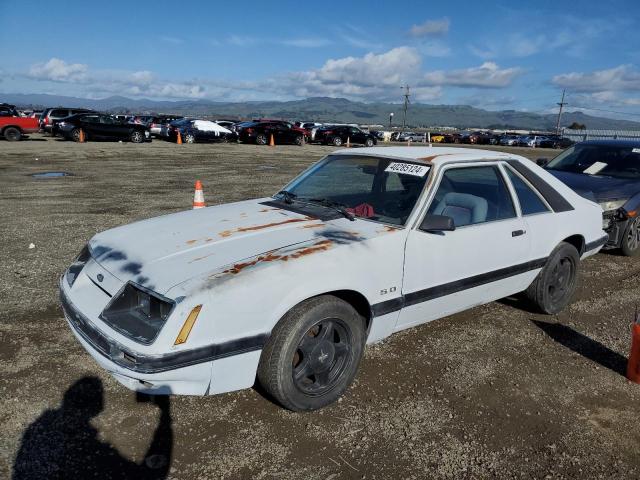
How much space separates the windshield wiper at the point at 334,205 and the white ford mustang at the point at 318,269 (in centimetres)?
1

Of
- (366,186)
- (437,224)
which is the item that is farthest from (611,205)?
(437,224)

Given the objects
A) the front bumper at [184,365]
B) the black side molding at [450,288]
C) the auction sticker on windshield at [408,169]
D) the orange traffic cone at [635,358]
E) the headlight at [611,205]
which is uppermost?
the auction sticker on windshield at [408,169]

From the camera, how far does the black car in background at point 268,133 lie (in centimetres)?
2867

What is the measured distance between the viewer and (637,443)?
110 inches

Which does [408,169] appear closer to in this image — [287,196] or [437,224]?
[437,224]

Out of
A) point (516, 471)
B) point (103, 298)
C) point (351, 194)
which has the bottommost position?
point (516, 471)

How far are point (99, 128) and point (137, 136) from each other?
1.85 meters

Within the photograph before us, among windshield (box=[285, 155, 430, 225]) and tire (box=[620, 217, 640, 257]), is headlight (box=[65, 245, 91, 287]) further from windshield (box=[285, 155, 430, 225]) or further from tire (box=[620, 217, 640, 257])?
tire (box=[620, 217, 640, 257])

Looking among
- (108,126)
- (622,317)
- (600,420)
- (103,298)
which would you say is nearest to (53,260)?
(103,298)

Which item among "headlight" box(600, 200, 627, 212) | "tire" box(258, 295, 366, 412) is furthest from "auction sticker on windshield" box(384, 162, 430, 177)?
"headlight" box(600, 200, 627, 212)

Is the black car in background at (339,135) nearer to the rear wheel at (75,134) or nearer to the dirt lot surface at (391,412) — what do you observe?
the rear wheel at (75,134)

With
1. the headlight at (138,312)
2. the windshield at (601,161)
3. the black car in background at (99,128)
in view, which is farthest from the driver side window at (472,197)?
the black car in background at (99,128)

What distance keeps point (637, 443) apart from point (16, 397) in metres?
3.64

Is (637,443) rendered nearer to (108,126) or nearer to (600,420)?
(600,420)
